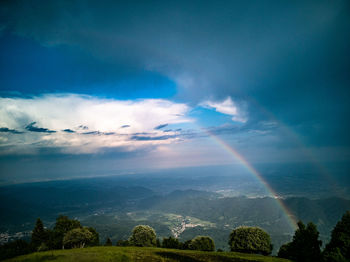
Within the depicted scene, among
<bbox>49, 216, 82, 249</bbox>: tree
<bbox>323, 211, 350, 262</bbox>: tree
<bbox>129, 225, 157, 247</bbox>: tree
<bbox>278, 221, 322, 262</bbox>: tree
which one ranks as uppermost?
<bbox>323, 211, 350, 262</bbox>: tree

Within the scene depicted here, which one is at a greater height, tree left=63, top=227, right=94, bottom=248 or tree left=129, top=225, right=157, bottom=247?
tree left=63, top=227, right=94, bottom=248

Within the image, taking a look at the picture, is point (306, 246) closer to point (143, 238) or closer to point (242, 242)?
point (242, 242)

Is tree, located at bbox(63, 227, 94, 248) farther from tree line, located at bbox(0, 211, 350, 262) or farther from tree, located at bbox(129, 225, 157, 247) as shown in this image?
tree, located at bbox(129, 225, 157, 247)

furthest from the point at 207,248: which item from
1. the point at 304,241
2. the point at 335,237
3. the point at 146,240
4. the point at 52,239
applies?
the point at 52,239

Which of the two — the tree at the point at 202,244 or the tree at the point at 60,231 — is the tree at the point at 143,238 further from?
the tree at the point at 60,231

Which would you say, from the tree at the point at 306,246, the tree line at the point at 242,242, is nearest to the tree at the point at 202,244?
the tree line at the point at 242,242

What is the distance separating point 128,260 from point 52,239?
172 ft

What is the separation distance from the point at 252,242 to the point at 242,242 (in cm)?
314

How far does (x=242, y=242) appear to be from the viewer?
60500 mm

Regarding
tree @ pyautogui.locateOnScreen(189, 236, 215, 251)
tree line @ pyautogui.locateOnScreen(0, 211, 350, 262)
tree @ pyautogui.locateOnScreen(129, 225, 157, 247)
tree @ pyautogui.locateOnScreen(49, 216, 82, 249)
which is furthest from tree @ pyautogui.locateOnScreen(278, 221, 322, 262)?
tree @ pyautogui.locateOnScreen(49, 216, 82, 249)

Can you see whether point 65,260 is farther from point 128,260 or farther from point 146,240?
point 146,240

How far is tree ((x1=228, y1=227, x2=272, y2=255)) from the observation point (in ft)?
194

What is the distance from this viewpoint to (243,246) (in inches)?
2366

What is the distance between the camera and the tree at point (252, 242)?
59062 millimetres
